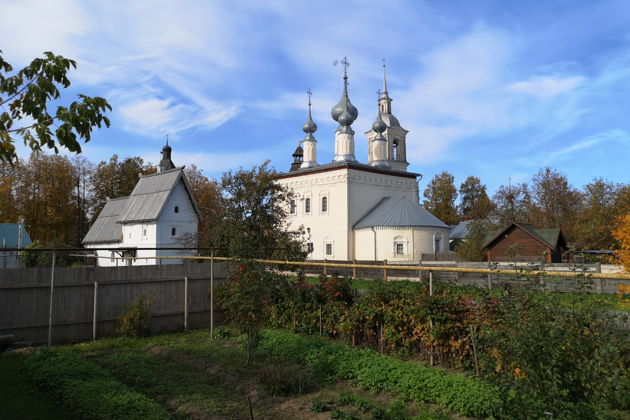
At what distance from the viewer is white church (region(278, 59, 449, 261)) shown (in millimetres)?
39812

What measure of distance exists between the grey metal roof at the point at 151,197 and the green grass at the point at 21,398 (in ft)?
93.3

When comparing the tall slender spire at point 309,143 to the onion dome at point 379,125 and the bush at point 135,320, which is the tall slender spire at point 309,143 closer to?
the onion dome at point 379,125

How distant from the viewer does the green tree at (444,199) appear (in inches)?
2837

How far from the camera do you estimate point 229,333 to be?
12938 mm

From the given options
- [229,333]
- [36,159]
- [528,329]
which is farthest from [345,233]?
[528,329]

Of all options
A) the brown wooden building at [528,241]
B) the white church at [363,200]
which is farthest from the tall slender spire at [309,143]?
the brown wooden building at [528,241]

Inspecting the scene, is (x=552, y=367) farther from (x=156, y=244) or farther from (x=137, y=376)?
(x=156, y=244)

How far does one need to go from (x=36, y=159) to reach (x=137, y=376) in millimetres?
50541

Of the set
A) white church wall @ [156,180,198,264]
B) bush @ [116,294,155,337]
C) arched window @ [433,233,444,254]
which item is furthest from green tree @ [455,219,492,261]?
bush @ [116,294,155,337]

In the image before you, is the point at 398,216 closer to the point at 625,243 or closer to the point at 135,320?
the point at 625,243

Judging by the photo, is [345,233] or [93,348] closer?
[93,348]

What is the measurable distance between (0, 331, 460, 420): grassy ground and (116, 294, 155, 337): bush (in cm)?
151

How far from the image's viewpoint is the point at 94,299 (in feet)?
41.2

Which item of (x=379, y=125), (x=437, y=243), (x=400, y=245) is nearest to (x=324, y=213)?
(x=400, y=245)
